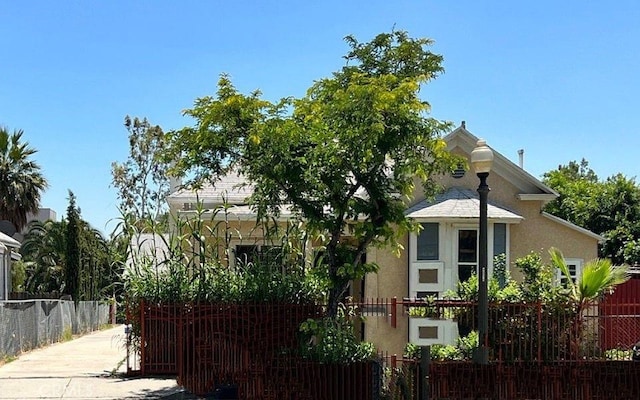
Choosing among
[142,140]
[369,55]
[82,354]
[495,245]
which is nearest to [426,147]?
[369,55]

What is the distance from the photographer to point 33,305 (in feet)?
66.5

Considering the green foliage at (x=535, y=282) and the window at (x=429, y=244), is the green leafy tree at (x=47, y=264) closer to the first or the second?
the window at (x=429, y=244)

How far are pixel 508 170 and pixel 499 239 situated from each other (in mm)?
1859

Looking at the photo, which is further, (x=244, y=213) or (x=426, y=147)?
(x=244, y=213)

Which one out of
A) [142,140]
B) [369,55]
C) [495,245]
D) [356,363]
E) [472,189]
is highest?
[142,140]

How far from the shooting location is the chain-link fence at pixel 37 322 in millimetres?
17141

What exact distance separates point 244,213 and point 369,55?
18.2 ft

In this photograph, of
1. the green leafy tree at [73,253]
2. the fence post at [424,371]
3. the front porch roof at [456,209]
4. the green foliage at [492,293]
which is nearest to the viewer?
the fence post at [424,371]

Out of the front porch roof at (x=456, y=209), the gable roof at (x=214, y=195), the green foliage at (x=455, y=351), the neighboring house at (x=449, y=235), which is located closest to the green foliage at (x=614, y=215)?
the neighboring house at (x=449, y=235)

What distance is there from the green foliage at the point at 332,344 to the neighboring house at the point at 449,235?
3.62 m

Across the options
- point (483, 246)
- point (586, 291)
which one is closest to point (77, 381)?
point (483, 246)

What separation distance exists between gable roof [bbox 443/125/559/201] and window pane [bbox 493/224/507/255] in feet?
4.39

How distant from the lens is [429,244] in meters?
16.2

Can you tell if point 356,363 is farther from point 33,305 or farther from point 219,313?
point 33,305
